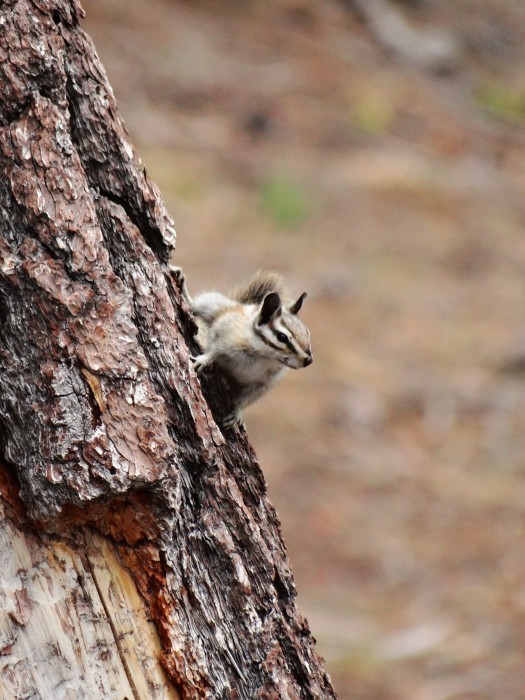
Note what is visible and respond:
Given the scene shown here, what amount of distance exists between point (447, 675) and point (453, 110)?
10.5 metres

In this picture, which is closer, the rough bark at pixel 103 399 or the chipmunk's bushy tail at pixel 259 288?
the rough bark at pixel 103 399

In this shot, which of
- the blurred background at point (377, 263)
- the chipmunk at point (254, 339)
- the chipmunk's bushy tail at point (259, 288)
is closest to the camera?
the chipmunk at point (254, 339)

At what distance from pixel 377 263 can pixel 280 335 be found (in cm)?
798

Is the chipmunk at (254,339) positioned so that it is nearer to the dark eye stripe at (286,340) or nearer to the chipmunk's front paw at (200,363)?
the dark eye stripe at (286,340)

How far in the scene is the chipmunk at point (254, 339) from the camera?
16.3 feet

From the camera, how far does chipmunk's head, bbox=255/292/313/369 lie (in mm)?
5141

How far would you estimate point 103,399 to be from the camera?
127 inches

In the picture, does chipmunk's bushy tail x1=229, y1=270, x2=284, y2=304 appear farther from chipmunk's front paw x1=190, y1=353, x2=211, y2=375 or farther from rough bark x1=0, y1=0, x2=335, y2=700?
rough bark x1=0, y1=0, x2=335, y2=700

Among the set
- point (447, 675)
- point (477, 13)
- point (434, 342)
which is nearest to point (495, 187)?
point (434, 342)

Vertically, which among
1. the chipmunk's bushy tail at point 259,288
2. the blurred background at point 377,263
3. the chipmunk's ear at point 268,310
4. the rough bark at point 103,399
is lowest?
the rough bark at point 103,399

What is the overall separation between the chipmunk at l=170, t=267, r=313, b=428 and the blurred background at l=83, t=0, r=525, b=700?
11.2ft

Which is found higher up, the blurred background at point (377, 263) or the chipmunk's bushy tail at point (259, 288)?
the blurred background at point (377, 263)

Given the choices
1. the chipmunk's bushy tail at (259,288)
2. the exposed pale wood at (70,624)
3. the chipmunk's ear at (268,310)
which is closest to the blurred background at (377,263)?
the chipmunk's bushy tail at (259,288)

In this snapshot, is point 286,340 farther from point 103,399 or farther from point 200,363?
point 103,399
